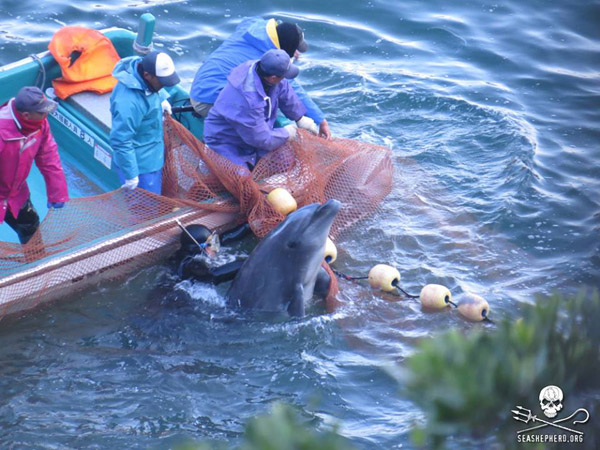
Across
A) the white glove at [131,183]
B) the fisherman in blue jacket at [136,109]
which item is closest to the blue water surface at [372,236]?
the white glove at [131,183]

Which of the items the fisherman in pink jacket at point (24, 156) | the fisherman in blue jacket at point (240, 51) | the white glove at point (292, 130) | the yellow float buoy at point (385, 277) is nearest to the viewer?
the fisherman in pink jacket at point (24, 156)

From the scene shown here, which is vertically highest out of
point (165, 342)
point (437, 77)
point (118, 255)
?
point (437, 77)

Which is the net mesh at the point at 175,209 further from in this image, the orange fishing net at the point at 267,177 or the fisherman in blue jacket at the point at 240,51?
the fisherman in blue jacket at the point at 240,51

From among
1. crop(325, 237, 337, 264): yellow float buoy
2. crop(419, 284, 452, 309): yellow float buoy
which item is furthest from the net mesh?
crop(419, 284, 452, 309): yellow float buoy

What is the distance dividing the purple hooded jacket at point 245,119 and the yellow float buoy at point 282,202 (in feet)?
2.44

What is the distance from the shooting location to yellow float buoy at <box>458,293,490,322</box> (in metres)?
7.71

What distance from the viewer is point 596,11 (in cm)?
1595

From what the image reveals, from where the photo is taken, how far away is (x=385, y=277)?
820cm

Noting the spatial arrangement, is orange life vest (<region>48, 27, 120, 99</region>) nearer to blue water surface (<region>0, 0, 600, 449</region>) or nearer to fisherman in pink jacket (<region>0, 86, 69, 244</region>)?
fisherman in pink jacket (<region>0, 86, 69, 244</region>)

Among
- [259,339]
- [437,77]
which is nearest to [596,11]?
[437,77]

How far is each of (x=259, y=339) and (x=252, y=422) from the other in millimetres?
5692

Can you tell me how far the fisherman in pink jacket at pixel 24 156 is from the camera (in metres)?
6.90

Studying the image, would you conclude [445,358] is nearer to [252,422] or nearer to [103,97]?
[252,422]

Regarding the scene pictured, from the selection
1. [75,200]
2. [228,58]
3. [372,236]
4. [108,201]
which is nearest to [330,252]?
[372,236]
